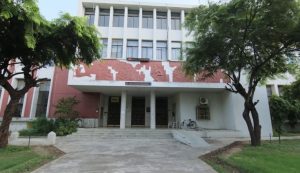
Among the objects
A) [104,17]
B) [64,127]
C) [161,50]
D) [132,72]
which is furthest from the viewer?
[104,17]

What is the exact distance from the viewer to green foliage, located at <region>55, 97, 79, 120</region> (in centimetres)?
1511

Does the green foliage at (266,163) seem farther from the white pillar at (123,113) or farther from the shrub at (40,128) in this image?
the shrub at (40,128)

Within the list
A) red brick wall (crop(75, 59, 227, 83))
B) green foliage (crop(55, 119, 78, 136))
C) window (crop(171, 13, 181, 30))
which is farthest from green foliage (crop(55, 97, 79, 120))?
window (crop(171, 13, 181, 30))

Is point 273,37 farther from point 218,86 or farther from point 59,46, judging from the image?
point 59,46

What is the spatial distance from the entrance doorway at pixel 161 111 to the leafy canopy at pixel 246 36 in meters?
7.88

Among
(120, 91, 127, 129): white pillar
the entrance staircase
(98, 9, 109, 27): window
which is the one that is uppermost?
(98, 9, 109, 27): window

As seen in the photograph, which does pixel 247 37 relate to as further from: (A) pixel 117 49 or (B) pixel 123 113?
(A) pixel 117 49

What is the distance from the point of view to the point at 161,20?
18500 millimetres

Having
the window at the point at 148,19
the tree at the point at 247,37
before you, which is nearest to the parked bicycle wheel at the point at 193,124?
the tree at the point at 247,37

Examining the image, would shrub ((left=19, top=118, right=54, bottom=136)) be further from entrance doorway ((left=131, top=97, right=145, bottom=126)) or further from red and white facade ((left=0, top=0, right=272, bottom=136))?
entrance doorway ((left=131, top=97, right=145, bottom=126))

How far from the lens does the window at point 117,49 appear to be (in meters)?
17.2

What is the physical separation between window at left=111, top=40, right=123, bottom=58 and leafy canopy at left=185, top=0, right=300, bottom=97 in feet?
23.3

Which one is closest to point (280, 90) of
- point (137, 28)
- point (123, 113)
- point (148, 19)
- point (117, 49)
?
point (148, 19)

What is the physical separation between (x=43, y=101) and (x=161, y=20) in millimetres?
11262
